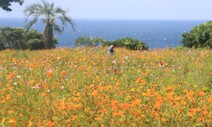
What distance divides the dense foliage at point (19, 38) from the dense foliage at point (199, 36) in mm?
12735

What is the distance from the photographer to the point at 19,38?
3497 cm

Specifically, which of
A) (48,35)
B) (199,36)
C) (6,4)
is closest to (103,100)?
(199,36)

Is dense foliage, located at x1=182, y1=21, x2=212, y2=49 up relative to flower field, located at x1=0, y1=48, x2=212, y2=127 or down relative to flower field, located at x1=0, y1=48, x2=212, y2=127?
down

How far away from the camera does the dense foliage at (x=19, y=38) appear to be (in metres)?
33.5

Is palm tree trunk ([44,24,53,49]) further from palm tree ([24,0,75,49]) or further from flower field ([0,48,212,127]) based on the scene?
flower field ([0,48,212,127])

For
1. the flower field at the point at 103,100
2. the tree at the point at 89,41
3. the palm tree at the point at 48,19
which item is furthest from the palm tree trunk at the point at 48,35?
the flower field at the point at 103,100

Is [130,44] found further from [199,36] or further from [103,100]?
[103,100]

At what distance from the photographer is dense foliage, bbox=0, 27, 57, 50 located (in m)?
33.5

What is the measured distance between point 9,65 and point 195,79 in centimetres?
541

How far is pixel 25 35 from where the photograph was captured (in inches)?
1352

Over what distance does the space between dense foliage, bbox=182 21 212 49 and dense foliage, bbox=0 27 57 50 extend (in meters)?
12.7

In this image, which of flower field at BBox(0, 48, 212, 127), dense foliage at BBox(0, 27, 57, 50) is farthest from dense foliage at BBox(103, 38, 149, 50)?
flower field at BBox(0, 48, 212, 127)

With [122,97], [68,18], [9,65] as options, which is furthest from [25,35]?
[122,97]

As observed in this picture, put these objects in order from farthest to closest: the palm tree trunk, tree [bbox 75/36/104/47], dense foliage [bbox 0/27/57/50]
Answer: tree [bbox 75/36/104/47] → dense foliage [bbox 0/27/57/50] → the palm tree trunk
